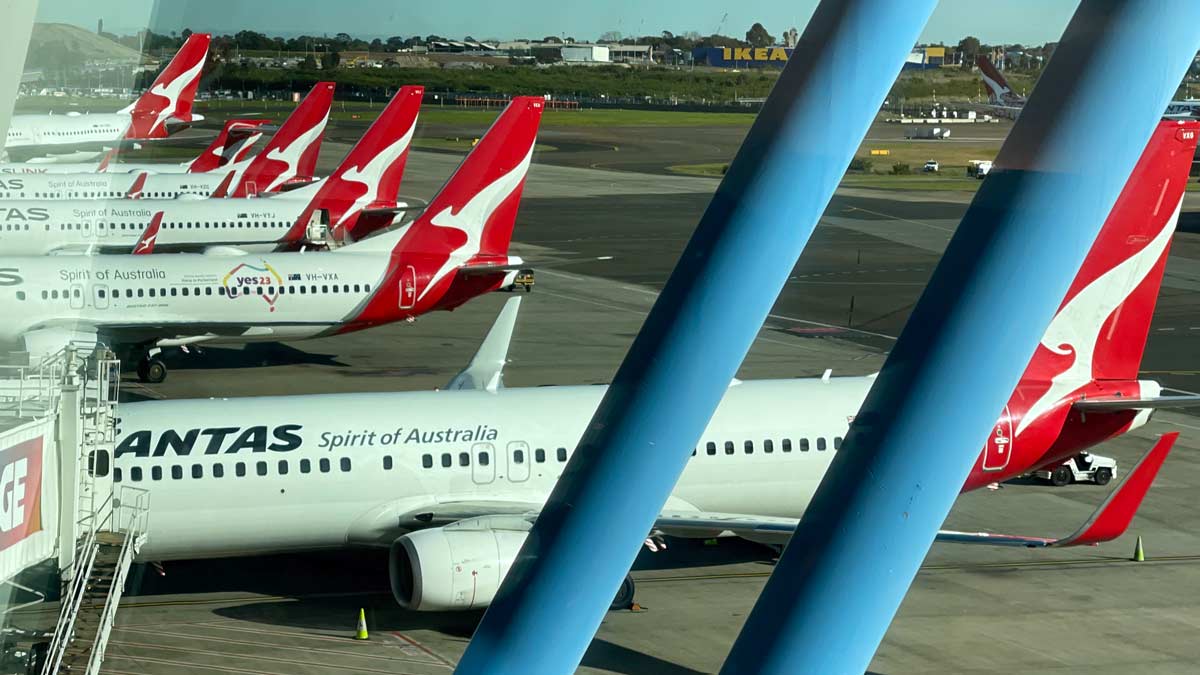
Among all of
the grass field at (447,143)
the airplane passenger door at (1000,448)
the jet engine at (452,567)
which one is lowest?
the jet engine at (452,567)

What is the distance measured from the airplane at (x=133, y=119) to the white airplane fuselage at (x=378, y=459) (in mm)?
4199

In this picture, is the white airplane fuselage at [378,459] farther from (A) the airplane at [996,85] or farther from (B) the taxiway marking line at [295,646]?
(A) the airplane at [996,85]

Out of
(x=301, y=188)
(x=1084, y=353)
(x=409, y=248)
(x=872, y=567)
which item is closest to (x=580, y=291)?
(x=301, y=188)

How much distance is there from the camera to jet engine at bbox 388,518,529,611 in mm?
18484

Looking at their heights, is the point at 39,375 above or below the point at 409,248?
above

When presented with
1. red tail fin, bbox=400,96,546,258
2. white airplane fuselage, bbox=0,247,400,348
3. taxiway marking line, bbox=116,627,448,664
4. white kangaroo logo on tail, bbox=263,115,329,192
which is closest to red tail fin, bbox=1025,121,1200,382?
taxiway marking line, bbox=116,627,448,664

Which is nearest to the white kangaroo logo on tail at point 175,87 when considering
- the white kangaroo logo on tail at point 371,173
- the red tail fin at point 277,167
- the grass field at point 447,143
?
the grass field at point 447,143

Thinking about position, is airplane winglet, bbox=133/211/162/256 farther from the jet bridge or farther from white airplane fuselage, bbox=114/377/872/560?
the jet bridge

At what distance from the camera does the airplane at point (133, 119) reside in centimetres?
701

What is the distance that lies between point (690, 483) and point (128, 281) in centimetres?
1990

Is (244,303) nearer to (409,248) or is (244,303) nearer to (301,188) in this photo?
(409,248)

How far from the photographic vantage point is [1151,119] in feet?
11.5

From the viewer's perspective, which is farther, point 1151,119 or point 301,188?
point 301,188

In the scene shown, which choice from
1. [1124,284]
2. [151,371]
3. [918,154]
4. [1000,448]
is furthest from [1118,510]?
[151,371]
